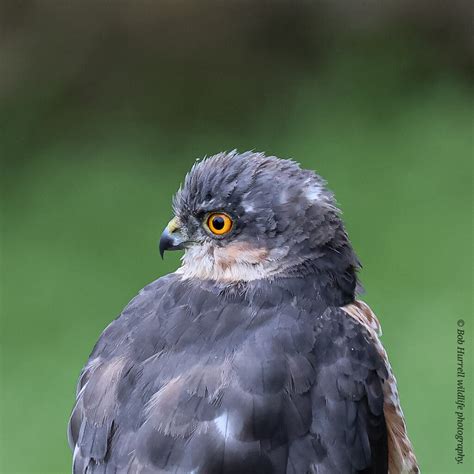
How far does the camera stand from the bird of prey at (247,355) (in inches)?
110

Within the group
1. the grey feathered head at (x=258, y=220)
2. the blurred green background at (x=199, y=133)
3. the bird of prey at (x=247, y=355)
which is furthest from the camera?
the blurred green background at (x=199, y=133)

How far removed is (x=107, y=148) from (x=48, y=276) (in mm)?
1280

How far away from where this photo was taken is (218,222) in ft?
10.5

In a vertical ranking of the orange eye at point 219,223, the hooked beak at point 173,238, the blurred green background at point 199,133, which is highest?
the blurred green background at point 199,133

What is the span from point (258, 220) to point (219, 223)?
0.48 ft

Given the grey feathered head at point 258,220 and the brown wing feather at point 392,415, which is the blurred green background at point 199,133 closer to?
the brown wing feather at point 392,415

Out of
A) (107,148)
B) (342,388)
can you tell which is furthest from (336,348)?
(107,148)

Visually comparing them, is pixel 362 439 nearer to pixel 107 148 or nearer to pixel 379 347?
pixel 379 347

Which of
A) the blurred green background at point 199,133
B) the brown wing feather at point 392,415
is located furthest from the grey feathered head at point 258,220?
the blurred green background at point 199,133

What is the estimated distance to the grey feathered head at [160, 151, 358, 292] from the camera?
315cm

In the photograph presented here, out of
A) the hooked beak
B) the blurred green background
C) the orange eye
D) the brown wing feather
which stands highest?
the blurred green background

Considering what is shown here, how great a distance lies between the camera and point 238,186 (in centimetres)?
315

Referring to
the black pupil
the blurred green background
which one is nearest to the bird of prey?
the black pupil

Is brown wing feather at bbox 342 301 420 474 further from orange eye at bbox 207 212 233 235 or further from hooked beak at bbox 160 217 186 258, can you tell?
hooked beak at bbox 160 217 186 258
